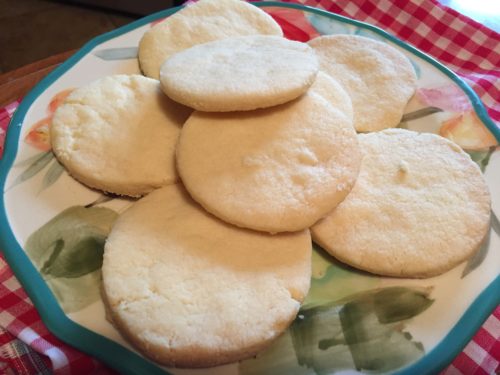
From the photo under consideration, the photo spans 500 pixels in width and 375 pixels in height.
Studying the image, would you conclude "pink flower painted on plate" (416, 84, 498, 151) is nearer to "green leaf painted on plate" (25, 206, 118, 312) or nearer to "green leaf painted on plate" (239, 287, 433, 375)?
"green leaf painted on plate" (239, 287, 433, 375)

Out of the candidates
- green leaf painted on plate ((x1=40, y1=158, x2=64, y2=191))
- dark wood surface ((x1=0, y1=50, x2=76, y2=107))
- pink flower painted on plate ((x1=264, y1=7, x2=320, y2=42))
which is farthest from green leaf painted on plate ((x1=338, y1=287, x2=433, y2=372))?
dark wood surface ((x1=0, y1=50, x2=76, y2=107))

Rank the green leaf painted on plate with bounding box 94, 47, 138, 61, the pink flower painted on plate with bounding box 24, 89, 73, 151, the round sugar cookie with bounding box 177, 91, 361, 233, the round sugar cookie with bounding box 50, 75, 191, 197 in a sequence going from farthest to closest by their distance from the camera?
1. the green leaf painted on plate with bounding box 94, 47, 138, 61
2. the pink flower painted on plate with bounding box 24, 89, 73, 151
3. the round sugar cookie with bounding box 50, 75, 191, 197
4. the round sugar cookie with bounding box 177, 91, 361, 233

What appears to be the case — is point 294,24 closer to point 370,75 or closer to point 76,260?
point 370,75

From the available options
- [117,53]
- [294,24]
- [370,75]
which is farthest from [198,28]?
[370,75]

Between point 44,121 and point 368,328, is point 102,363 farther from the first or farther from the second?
point 44,121

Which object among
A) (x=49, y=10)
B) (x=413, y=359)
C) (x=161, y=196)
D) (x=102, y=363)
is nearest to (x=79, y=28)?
(x=49, y=10)
